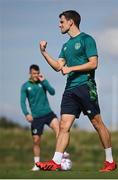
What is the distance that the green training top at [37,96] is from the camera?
1734cm

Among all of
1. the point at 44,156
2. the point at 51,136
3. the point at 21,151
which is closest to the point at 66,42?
the point at 44,156

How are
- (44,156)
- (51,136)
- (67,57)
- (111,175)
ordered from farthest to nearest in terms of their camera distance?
(51,136)
(44,156)
(67,57)
(111,175)

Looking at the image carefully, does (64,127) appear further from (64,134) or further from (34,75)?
(34,75)

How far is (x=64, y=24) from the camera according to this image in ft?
40.3

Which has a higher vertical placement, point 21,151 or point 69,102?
point 69,102

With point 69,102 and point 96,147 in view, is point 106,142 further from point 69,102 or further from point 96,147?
point 96,147

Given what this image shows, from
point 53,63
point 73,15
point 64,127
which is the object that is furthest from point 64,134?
point 73,15

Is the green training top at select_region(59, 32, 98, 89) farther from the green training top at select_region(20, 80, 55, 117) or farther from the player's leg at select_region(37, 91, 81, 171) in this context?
the green training top at select_region(20, 80, 55, 117)

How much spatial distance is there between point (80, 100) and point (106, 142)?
742mm

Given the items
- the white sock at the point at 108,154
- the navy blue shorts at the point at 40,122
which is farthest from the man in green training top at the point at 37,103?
the white sock at the point at 108,154

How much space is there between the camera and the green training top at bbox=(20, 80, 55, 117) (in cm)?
1734

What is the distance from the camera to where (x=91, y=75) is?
12.1m

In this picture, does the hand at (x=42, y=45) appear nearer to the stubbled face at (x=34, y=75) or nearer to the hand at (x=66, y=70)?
the hand at (x=66, y=70)

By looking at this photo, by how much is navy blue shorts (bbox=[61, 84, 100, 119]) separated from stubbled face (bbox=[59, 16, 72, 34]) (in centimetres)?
88
